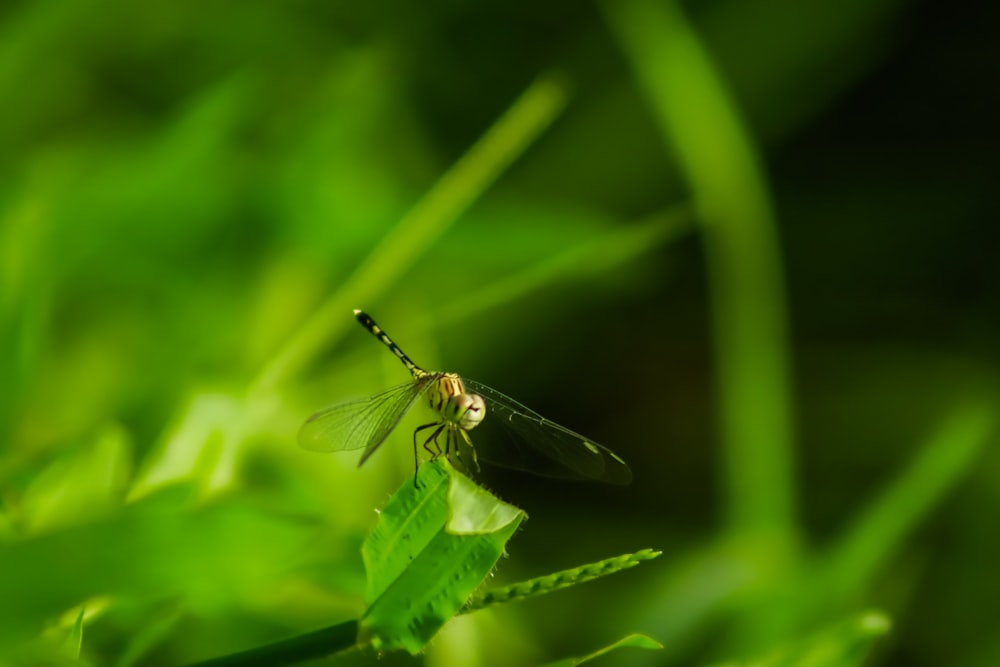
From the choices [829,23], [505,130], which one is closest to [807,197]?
[829,23]

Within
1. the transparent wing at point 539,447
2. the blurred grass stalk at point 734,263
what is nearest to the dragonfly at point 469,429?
the transparent wing at point 539,447

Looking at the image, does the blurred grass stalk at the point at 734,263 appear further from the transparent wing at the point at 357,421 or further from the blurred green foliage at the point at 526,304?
the transparent wing at the point at 357,421

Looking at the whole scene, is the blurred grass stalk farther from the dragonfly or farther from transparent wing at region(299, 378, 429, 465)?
transparent wing at region(299, 378, 429, 465)

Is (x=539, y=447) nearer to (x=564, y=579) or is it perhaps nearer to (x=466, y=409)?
Result: (x=466, y=409)

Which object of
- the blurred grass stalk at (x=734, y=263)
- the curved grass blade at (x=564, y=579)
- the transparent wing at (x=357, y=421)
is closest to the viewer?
the curved grass blade at (x=564, y=579)

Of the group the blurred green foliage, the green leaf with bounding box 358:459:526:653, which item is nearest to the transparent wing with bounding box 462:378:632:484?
the blurred green foliage

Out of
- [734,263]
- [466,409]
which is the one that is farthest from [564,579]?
[734,263]
